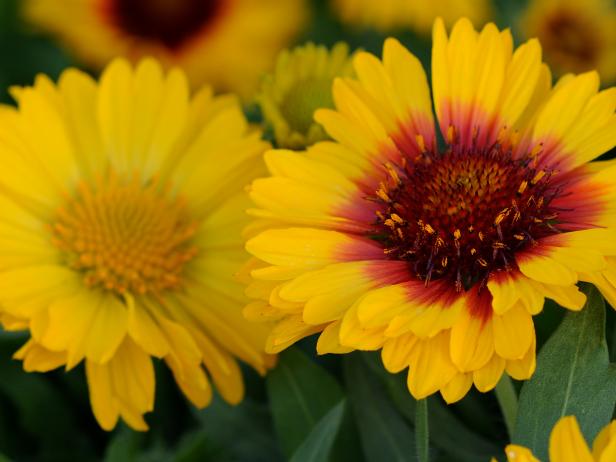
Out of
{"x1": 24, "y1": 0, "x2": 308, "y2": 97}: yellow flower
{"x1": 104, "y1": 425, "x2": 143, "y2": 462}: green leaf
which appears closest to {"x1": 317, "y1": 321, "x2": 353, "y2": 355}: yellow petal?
{"x1": 104, "y1": 425, "x2": 143, "y2": 462}: green leaf

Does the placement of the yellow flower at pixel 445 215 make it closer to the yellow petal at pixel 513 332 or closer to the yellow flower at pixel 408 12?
the yellow petal at pixel 513 332

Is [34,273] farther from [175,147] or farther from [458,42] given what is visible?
[458,42]

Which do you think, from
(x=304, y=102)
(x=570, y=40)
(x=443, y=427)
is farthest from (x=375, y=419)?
(x=570, y=40)

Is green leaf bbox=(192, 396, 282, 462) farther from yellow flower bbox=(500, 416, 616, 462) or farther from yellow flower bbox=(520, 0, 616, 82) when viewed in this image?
yellow flower bbox=(520, 0, 616, 82)

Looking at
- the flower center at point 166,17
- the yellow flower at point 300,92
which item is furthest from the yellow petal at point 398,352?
the flower center at point 166,17

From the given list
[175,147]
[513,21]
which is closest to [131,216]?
[175,147]

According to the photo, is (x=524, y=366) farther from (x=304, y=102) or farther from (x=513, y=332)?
(x=304, y=102)
